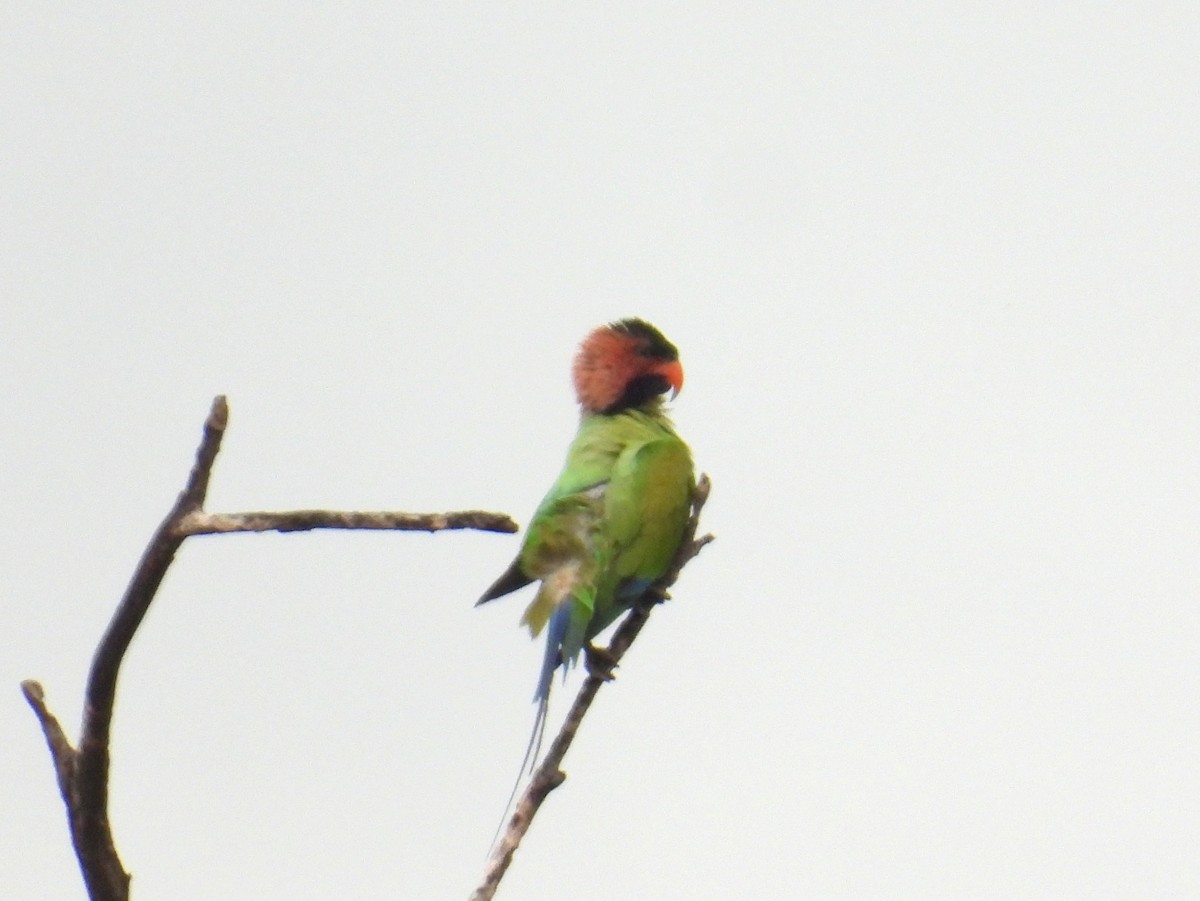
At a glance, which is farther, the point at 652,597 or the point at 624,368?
the point at 624,368

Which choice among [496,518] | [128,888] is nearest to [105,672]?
[128,888]

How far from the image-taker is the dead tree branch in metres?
2.54

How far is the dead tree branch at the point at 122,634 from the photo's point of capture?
8.32ft


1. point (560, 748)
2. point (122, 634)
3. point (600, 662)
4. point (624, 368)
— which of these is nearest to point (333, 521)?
point (122, 634)

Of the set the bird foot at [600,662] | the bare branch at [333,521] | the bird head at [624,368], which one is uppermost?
the bird head at [624,368]

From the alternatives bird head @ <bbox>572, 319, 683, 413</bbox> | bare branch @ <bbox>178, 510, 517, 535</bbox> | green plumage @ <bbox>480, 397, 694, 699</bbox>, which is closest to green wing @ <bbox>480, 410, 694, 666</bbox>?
green plumage @ <bbox>480, 397, 694, 699</bbox>

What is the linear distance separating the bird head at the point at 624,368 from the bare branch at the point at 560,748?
6.77 ft

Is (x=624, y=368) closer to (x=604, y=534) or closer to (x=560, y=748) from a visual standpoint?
(x=604, y=534)

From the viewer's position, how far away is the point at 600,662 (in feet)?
16.6

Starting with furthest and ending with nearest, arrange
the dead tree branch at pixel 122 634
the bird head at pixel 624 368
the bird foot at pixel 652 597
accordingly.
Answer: the bird head at pixel 624 368
the bird foot at pixel 652 597
the dead tree branch at pixel 122 634

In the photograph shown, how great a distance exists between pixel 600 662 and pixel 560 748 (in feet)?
4.50

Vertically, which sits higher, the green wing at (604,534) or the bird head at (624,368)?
the bird head at (624,368)

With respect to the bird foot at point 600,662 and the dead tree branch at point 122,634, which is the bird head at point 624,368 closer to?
the bird foot at point 600,662

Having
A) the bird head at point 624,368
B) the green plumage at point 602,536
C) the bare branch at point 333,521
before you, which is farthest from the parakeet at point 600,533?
the bare branch at point 333,521
